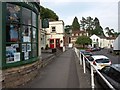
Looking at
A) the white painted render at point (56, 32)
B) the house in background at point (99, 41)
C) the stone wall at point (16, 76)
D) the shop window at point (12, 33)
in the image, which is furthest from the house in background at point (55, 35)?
the house in background at point (99, 41)

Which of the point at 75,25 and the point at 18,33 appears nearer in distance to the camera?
the point at 18,33

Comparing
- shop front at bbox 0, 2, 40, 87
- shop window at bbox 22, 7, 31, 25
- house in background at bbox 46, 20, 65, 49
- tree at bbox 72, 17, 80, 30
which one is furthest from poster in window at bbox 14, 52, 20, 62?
tree at bbox 72, 17, 80, 30

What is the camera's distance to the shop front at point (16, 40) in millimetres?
8906

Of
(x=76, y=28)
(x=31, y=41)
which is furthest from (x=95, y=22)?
(x=31, y=41)

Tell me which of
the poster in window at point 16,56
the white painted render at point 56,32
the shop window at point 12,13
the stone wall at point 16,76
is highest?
the white painted render at point 56,32

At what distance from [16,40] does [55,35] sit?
137 feet

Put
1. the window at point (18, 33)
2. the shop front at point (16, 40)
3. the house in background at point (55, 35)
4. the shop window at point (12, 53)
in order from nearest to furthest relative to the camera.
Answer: the shop front at point (16, 40), the shop window at point (12, 53), the window at point (18, 33), the house in background at point (55, 35)

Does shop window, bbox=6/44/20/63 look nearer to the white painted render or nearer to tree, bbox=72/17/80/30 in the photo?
the white painted render

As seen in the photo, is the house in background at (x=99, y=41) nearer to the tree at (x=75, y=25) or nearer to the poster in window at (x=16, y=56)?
the tree at (x=75, y=25)

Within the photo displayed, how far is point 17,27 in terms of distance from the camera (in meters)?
9.82

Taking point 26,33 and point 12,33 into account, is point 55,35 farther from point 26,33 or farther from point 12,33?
point 12,33

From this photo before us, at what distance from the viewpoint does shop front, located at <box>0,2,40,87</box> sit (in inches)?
351

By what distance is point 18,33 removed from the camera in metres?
9.91

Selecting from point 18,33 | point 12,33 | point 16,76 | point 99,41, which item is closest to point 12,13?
point 12,33
